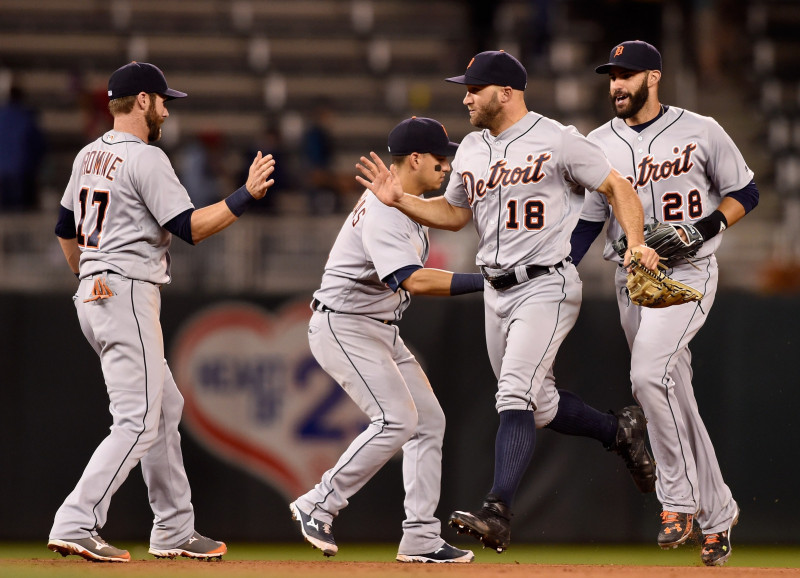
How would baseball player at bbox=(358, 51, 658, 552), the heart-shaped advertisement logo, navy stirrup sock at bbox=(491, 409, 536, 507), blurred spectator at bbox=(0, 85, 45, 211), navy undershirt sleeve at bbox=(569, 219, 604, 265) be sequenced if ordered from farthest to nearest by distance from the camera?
blurred spectator at bbox=(0, 85, 45, 211) → the heart-shaped advertisement logo → navy undershirt sleeve at bbox=(569, 219, 604, 265) → baseball player at bbox=(358, 51, 658, 552) → navy stirrup sock at bbox=(491, 409, 536, 507)

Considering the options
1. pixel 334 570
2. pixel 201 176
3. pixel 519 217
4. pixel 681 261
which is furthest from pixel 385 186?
pixel 201 176

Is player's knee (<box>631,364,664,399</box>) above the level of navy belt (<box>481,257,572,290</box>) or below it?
below

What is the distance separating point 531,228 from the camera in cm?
549

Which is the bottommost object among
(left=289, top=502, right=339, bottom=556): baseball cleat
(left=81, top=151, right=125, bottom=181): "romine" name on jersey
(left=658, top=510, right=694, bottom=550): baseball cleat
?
(left=289, top=502, right=339, bottom=556): baseball cleat

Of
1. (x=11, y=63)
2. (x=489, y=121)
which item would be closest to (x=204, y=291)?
(x=489, y=121)

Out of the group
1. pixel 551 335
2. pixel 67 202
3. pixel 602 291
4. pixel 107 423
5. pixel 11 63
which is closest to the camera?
pixel 551 335

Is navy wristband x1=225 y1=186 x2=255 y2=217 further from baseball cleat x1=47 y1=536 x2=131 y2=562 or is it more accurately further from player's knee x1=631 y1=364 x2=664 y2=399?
player's knee x1=631 y1=364 x2=664 y2=399

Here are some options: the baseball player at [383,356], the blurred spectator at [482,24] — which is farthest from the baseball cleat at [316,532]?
the blurred spectator at [482,24]

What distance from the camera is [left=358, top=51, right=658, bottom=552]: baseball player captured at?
17.6ft

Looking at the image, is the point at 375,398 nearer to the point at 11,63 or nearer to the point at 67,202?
the point at 67,202

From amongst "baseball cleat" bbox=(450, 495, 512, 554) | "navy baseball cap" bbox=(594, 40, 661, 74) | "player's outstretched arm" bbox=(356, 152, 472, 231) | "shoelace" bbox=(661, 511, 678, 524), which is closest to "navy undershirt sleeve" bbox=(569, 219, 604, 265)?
"player's outstretched arm" bbox=(356, 152, 472, 231)

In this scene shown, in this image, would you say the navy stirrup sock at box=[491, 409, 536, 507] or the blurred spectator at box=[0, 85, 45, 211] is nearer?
the navy stirrup sock at box=[491, 409, 536, 507]

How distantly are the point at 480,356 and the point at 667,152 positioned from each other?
2.95m

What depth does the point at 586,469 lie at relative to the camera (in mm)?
8336
